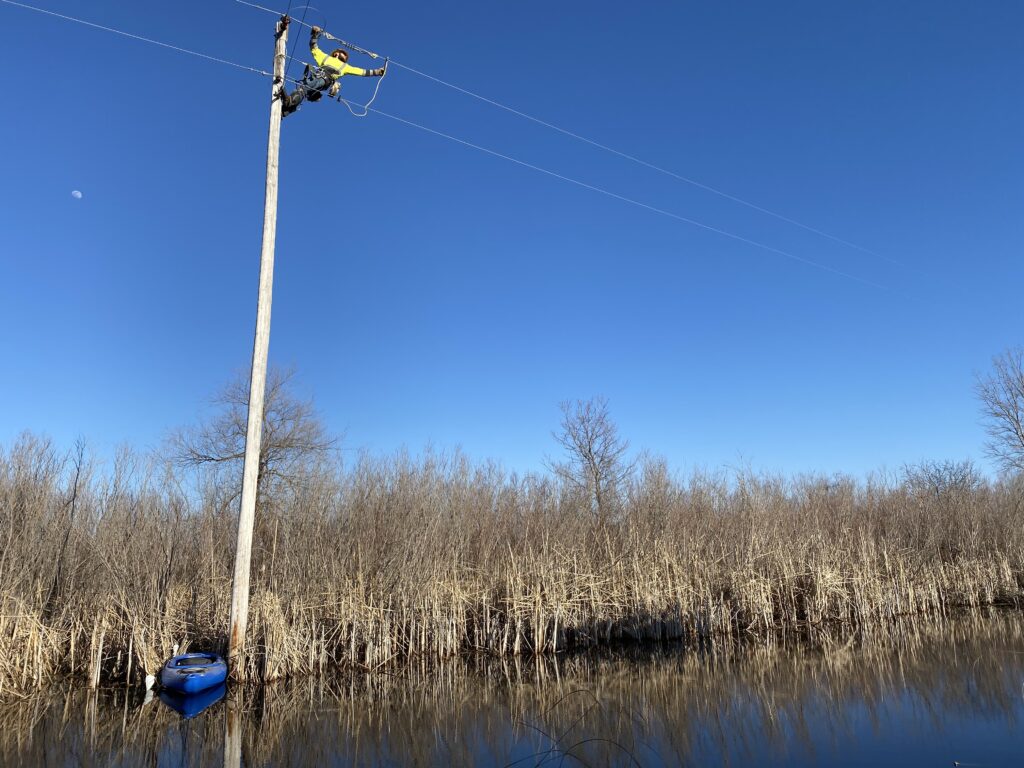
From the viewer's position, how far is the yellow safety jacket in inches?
411

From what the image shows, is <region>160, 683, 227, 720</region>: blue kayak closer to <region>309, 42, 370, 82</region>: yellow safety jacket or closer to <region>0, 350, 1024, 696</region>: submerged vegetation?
<region>0, 350, 1024, 696</region>: submerged vegetation

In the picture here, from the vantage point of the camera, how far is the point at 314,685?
30.5 feet

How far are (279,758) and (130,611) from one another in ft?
13.5

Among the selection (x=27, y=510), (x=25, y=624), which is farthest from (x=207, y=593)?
(x=27, y=510)

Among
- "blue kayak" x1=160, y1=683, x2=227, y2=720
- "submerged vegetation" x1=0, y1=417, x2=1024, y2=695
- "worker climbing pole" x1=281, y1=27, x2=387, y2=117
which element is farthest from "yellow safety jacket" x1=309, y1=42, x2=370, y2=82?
"blue kayak" x1=160, y1=683, x2=227, y2=720

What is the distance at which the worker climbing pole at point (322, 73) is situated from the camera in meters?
10.4

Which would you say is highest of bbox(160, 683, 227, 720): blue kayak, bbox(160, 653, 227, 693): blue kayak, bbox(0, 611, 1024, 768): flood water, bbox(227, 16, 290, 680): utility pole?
bbox(227, 16, 290, 680): utility pole

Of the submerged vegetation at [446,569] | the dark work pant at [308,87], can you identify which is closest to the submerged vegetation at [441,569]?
the submerged vegetation at [446,569]

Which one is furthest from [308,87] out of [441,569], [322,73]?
[441,569]

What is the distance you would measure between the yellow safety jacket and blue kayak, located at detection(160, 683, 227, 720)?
31.9 feet

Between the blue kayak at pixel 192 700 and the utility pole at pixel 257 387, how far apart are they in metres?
0.44

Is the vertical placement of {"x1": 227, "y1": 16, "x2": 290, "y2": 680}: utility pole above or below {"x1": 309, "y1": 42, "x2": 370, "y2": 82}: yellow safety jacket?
below

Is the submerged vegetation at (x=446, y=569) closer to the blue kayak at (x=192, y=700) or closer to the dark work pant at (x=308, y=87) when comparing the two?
the blue kayak at (x=192, y=700)

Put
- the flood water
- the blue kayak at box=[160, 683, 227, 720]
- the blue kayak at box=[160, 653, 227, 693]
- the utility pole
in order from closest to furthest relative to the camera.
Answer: the flood water, the blue kayak at box=[160, 683, 227, 720], the blue kayak at box=[160, 653, 227, 693], the utility pole
